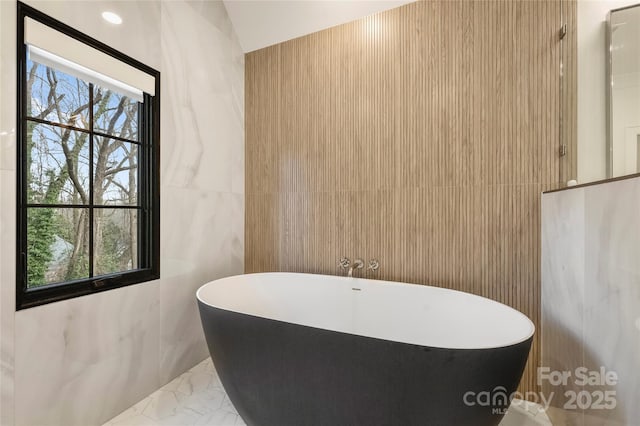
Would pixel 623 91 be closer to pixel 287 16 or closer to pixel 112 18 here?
pixel 287 16

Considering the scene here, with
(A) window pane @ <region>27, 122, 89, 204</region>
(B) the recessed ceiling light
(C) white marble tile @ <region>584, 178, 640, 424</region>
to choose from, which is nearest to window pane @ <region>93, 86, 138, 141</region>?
(A) window pane @ <region>27, 122, 89, 204</region>

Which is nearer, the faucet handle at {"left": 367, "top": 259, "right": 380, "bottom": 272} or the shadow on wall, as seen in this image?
the shadow on wall

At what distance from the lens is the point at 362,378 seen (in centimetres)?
109

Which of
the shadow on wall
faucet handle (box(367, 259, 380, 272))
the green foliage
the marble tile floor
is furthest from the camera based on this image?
faucet handle (box(367, 259, 380, 272))

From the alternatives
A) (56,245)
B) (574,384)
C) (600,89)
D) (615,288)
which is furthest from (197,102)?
(574,384)

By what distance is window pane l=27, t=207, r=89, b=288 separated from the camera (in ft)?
4.42

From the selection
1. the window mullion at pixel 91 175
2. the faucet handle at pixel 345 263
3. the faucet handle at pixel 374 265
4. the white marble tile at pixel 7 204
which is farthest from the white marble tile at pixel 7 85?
the faucet handle at pixel 374 265

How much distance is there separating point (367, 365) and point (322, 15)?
2411mm

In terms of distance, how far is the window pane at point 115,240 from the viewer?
163 cm

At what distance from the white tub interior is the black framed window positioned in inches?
22.3

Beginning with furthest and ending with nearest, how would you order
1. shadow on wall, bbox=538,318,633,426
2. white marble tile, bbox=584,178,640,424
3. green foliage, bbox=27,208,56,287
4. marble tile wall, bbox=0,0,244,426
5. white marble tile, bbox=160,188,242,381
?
1. white marble tile, bbox=160,188,242,381
2. green foliage, bbox=27,208,56,287
3. marble tile wall, bbox=0,0,244,426
4. shadow on wall, bbox=538,318,633,426
5. white marble tile, bbox=584,178,640,424

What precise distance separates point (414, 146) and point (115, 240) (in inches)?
78.7

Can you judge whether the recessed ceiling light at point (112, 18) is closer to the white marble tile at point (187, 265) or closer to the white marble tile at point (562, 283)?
the white marble tile at point (187, 265)

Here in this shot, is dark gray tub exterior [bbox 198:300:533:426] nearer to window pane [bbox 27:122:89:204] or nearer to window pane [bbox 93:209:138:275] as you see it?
window pane [bbox 93:209:138:275]
